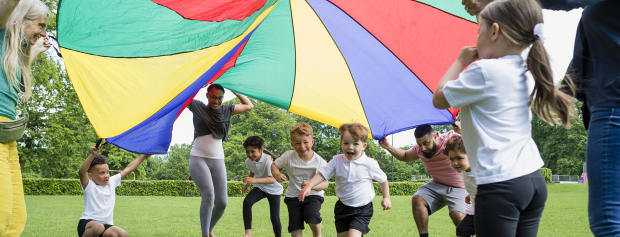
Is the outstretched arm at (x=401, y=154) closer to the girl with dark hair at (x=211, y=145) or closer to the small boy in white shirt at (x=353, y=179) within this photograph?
the small boy in white shirt at (x=353, y=179)

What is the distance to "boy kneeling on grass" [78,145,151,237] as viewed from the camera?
13.6 ft

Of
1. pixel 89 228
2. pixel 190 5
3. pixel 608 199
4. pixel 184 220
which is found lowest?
pixel 184 220

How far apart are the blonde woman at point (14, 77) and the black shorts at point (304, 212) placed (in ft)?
8.71

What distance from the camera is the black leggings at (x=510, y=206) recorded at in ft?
5.84

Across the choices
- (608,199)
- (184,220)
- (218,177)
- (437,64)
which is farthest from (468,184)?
(184,220)

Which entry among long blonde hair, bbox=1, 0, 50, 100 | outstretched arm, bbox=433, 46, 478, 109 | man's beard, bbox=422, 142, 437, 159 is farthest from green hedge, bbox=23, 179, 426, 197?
outstretched arm, bbox=433, 46, 478, 109

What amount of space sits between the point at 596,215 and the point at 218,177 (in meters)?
3.82

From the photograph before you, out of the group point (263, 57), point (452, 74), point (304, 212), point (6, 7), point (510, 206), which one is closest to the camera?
point (510, 206)

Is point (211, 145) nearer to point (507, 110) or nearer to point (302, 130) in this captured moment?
point (302, 130)

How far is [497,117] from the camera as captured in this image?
6.15ft

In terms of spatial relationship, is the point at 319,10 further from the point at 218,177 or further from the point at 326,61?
the point at 218,177

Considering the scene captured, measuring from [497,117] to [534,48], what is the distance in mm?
348

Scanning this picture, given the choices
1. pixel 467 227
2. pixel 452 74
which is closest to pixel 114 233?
pixel 467 227

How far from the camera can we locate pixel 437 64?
431 centimetres
